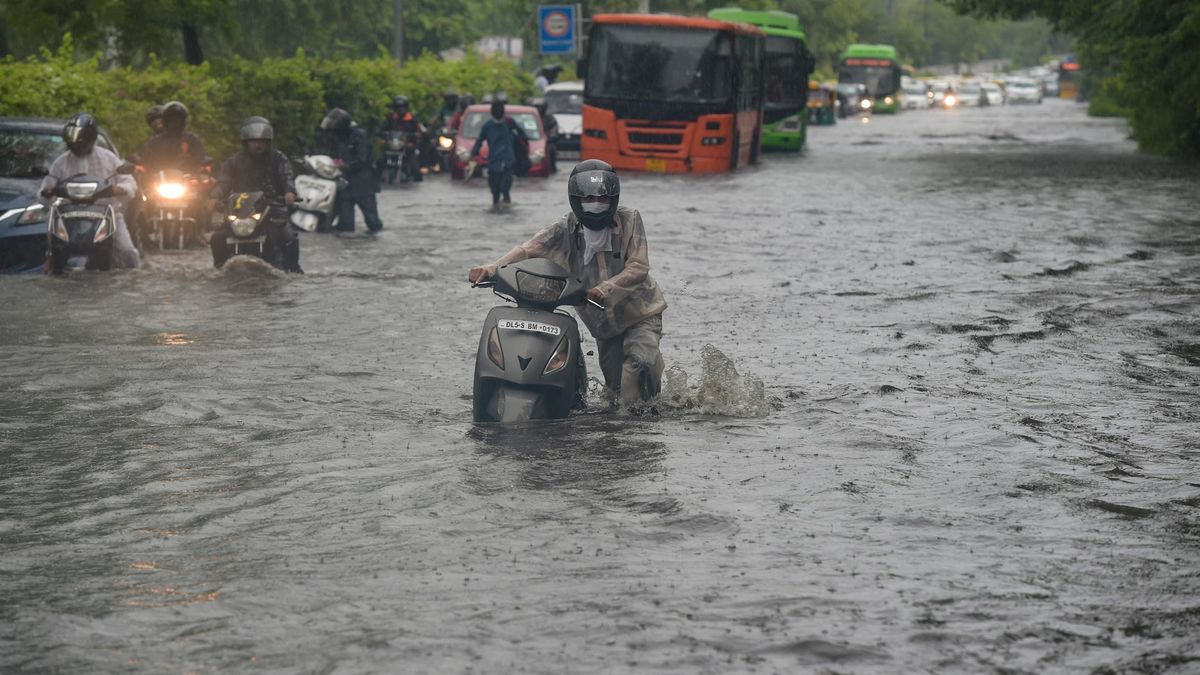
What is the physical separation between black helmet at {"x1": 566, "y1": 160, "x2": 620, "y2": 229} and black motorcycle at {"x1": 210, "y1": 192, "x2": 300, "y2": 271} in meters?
6.97

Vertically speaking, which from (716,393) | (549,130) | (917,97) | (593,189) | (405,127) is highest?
(593,189)

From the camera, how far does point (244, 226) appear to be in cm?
1611

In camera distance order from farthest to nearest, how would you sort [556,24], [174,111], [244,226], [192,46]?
[556,24] < [192,46] < [174,111] < [244,226]

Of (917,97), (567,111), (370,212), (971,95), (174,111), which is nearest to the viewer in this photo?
(174,111)

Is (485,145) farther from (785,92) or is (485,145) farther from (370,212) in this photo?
(785,92)

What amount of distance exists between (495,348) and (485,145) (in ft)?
82.4

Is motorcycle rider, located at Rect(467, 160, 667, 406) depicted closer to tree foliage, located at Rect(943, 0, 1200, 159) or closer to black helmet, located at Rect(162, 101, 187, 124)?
black helmet, located at Rect(162, 101, 187, 124)

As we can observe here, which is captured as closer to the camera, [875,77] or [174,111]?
[174,111]

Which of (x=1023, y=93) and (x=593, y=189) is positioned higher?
(x=593, y=189)

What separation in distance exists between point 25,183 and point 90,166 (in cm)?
120

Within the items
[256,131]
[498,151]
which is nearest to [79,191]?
[256,131]

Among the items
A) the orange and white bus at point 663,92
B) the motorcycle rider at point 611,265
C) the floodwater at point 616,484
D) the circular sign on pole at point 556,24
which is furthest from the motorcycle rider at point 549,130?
the motorcycle rider at point 611,265

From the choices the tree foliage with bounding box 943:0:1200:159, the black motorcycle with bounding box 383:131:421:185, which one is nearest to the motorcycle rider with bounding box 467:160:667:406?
the black motorcycle with bounding box 383:131:421:185

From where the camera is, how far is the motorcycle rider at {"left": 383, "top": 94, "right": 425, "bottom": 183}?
32656 millimetres
